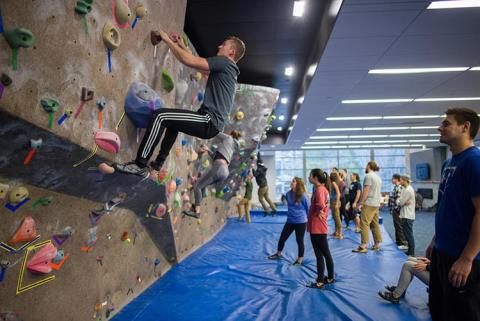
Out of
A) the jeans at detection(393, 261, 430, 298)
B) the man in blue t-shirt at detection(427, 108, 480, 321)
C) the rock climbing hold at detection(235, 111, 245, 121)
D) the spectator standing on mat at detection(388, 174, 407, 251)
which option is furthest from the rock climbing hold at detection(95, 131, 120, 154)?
the spectator standing on mat at detection(388, 174, 407, 251)

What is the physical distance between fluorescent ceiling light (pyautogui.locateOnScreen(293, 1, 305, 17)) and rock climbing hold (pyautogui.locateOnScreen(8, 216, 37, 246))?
124 inches

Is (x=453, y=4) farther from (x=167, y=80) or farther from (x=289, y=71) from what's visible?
(x=289, y=71)

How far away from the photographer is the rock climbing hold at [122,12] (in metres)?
1.66

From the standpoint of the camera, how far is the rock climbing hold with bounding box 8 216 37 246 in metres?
1.50

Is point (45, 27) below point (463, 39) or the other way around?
below

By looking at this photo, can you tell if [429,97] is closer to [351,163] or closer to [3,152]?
[3,152]

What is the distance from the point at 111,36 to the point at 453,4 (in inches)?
120

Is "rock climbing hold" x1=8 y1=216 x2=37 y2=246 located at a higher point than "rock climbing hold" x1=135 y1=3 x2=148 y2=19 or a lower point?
lower

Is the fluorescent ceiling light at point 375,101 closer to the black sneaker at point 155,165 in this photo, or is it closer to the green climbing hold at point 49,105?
the black sneaker at point 155,165

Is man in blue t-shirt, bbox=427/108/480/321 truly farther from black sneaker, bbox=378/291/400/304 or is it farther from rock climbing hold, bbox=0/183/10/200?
rock climbing hold, bbox=0/183/10/200

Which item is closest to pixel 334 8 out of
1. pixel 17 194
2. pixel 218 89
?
pixel 218 89

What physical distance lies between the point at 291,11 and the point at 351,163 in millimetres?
15918

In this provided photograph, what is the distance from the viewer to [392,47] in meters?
3.77

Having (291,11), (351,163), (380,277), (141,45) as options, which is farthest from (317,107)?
(351,163)
